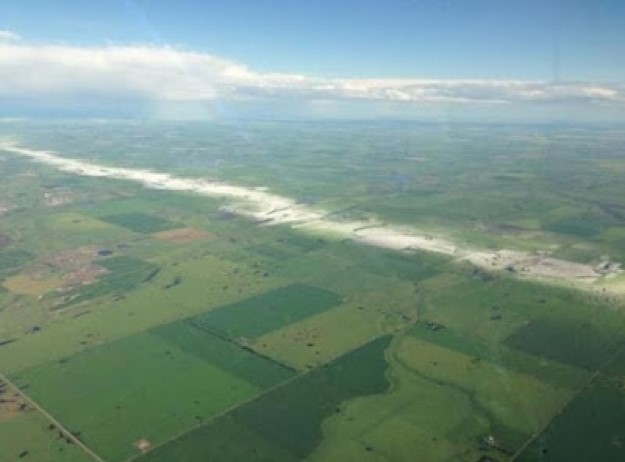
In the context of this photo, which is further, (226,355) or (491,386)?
(226,355)

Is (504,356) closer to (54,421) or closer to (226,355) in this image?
(226,355)

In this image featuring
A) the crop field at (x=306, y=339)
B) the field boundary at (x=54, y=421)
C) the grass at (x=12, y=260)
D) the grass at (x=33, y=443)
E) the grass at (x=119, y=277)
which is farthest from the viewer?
Result: the grass at (x=12, y=260)

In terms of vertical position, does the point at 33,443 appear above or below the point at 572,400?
above

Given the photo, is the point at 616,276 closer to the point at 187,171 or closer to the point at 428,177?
the point at 428,177

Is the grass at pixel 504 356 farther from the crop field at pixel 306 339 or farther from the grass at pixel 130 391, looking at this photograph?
the grass at pixel 130 391

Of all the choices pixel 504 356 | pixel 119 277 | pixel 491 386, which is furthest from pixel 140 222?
pixel 491 386

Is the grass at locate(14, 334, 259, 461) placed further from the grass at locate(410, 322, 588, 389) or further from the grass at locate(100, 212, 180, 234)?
the grass at locate(100, 212, 180, 234)

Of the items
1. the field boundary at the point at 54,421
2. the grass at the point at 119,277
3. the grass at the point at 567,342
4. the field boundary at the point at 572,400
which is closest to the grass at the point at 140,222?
the grass at the point at 119,277
